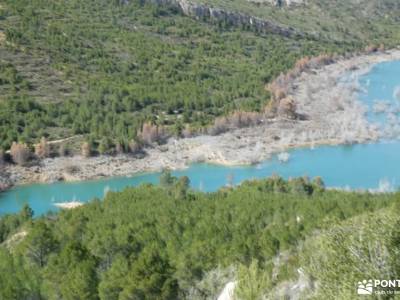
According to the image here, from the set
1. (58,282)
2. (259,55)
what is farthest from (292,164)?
(259,55)

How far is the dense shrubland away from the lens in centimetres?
2555

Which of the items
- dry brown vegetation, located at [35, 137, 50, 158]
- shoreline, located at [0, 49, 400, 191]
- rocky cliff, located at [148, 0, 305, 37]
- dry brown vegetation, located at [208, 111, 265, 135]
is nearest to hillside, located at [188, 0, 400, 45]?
rocky cliff, located at [148, 0, 305, 37]

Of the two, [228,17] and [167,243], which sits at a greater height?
[228,17]

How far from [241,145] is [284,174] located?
375 inches

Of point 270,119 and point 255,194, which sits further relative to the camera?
point 270,119

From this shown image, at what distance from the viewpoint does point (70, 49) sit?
94000mm

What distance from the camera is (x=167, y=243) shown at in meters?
31.1

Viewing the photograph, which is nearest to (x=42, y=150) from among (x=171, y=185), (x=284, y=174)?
(x=171, y=185)

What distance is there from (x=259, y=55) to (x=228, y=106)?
32.9m

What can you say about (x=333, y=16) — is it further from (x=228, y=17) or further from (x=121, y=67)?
(x=121, y=67)

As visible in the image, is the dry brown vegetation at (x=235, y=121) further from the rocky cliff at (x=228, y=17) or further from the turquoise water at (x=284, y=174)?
the rocky cliff at (x=228, y=17)

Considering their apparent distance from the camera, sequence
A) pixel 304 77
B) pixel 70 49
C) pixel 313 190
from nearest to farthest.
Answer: pixel 313 190, pixel 70 49, pixel 304 77

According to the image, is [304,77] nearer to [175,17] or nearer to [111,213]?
[175,17]

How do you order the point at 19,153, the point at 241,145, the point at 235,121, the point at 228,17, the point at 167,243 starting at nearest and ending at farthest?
1. the point at 167,243
2. the point at 19,153
3. the point at 241,145
4. the point at 235,121
5. the point at 228,17
